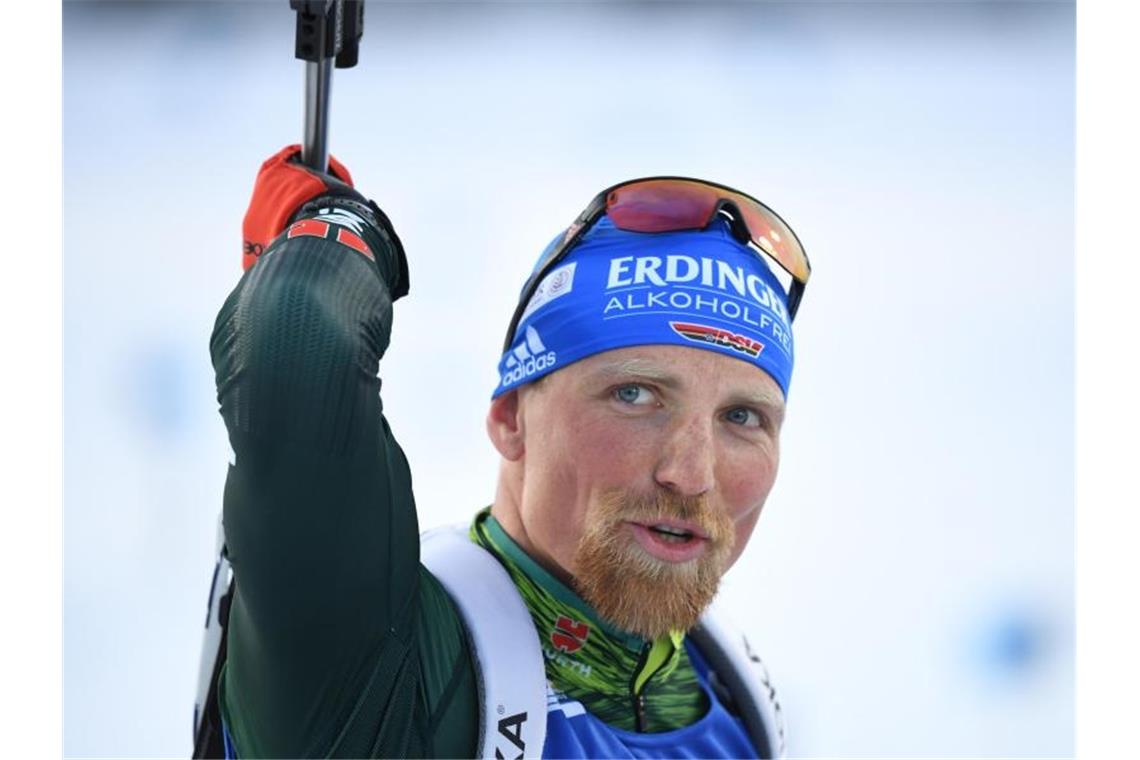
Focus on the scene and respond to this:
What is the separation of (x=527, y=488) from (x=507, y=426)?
5.4 inches

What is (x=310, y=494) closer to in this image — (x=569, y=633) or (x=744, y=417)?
(x=569, y=633)

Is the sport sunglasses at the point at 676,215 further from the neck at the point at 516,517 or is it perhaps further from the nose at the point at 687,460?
the nose at the point at 687,460

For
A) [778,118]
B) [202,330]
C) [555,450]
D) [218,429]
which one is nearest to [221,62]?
→ [202,330]

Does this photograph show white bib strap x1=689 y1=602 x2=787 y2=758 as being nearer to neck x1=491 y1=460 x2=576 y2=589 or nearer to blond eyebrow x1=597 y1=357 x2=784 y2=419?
neck x1=491 y1=460 x2=576 y2=589

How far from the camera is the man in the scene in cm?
195

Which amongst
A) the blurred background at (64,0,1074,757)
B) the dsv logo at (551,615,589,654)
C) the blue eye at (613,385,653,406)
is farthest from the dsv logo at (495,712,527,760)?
the blurred background at (64,0,1074,757)

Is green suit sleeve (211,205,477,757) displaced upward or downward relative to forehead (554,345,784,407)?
downward

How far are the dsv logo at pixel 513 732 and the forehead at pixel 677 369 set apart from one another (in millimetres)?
524

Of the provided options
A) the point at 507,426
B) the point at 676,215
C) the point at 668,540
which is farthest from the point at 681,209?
the point at 668,540

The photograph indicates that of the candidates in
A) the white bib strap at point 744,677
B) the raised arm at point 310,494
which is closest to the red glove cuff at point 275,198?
the raised arm at point 310,494

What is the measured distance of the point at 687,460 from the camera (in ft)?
7.38

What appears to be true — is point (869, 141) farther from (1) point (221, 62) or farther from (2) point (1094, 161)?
(1) point (221, 62)

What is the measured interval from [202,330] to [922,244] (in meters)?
2.02

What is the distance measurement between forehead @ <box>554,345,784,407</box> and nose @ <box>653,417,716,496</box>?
7cm
